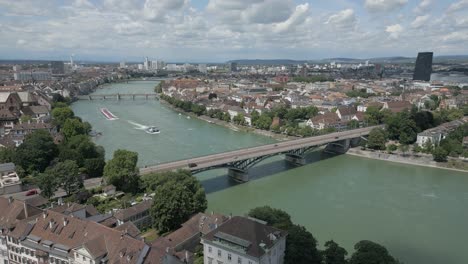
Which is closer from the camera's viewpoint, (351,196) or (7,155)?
(351,196)

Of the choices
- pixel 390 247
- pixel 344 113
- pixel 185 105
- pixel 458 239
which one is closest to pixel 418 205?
pixel 458 239

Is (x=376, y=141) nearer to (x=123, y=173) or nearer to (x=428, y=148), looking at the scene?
(x=428, y=148)

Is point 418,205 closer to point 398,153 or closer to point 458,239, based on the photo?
point 458,239

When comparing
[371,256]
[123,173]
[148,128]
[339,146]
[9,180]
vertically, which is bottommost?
[148,128]

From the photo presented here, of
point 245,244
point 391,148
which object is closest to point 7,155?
point 245,244

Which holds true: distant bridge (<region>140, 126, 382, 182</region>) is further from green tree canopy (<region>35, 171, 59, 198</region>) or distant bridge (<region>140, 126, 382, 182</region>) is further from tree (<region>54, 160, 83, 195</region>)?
green tree canopy (<region>35, 171, 59, 198</region>)

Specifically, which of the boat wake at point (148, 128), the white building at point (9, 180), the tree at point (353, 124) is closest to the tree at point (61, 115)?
the boat wake at point (148, 128)

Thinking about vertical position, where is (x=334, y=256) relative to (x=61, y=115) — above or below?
below

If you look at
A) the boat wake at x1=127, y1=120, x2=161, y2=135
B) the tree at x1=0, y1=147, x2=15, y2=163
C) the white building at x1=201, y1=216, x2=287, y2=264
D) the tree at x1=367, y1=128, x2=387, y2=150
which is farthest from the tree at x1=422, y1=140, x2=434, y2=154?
the tree at x1=0, y1=147, x2=15, y2=163

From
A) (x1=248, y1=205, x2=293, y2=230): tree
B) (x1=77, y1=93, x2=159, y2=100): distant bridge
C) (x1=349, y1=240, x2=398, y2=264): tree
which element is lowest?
(x1=77, y1=93, x2=159, y2=100): distant bridge
